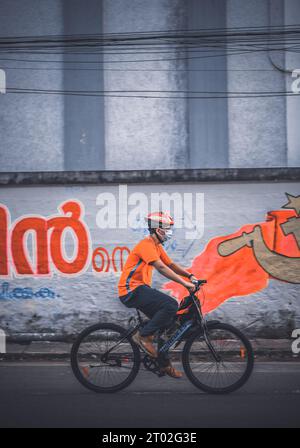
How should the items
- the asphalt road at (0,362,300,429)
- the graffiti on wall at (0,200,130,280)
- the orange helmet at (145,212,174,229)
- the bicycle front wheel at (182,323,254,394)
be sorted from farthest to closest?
1. the graffiti on wall at (0,200,130,280)
2. the orange helmet at (145,212,174,229)
3. the bicycle front wheel at (182,323,254,394)
4. the asphalt road at (0,362,300,429)

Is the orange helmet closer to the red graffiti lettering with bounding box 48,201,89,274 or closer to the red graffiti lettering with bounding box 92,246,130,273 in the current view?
the red graffiti lettering with bounding box 92,246,130,273

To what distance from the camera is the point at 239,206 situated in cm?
1017

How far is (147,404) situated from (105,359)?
66 centimetres

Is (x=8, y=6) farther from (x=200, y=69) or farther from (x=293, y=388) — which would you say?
(x=293, y=388)

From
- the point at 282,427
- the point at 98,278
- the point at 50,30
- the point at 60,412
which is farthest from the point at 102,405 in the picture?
the point at 50,30

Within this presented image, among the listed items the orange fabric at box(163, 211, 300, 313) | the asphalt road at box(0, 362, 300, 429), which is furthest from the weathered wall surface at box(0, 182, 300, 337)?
the asphalt road at box(0, 362, 300, 429)

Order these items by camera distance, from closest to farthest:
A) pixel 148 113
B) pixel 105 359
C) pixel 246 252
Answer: pixel 105 359 → pixel 246 252 → pixel 148 113

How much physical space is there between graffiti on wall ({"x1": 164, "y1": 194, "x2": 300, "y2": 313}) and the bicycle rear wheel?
164 inches

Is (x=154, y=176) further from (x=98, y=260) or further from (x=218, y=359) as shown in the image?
(x=218, y=359)

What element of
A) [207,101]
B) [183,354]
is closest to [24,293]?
[183,354]

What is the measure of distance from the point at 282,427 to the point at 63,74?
37.0 feet

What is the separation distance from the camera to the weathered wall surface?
33.1 feet

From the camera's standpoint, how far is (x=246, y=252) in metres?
10.2

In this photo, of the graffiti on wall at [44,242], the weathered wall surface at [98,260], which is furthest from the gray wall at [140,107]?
the graffiti on wall at [44,242]
